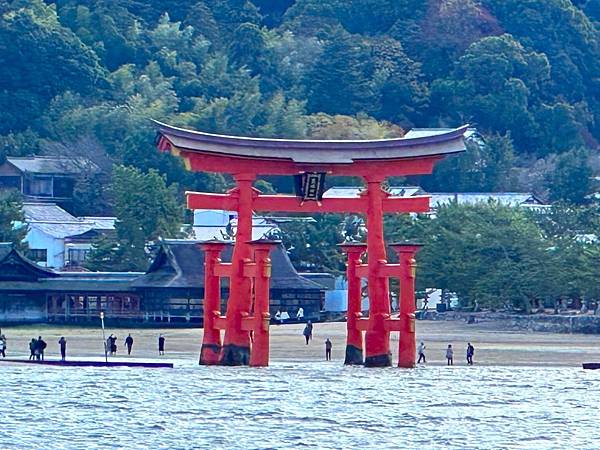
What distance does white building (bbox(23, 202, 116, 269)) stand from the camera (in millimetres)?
72000

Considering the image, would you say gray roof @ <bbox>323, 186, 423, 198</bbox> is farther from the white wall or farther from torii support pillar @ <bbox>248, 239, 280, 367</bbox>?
torii support pillar @ <bbox>248, 239, 280, 367</bbox>

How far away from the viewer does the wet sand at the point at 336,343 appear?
44.8 m

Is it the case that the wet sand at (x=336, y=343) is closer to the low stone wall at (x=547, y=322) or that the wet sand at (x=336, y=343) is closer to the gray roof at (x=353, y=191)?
the low stone wall at (x=547, y=322)

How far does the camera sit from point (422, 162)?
38094 millimetres

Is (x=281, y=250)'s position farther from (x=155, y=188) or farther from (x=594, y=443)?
(x=594, y=443)

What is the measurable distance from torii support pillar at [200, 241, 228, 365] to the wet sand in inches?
201

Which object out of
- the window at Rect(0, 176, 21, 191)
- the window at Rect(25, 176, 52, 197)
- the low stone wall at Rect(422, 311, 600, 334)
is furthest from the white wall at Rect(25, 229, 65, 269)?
the low stone wall at Rect(422, 311, 600, 334)

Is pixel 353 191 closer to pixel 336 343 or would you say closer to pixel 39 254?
pixel 39 254

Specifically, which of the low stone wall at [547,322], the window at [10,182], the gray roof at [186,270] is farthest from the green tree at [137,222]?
the low stone wall at [547,322]

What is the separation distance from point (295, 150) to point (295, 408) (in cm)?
783

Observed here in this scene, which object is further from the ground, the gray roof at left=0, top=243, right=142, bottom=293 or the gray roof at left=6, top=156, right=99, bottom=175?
the gray roof at left=6, top=156, right=99, bottom=175

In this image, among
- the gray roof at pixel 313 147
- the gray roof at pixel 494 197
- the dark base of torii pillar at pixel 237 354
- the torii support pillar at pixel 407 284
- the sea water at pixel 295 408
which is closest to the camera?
the sea water at pixel 295 408

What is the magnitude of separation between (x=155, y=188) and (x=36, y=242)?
6033mm

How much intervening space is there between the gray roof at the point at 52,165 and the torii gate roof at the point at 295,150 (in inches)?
1792
